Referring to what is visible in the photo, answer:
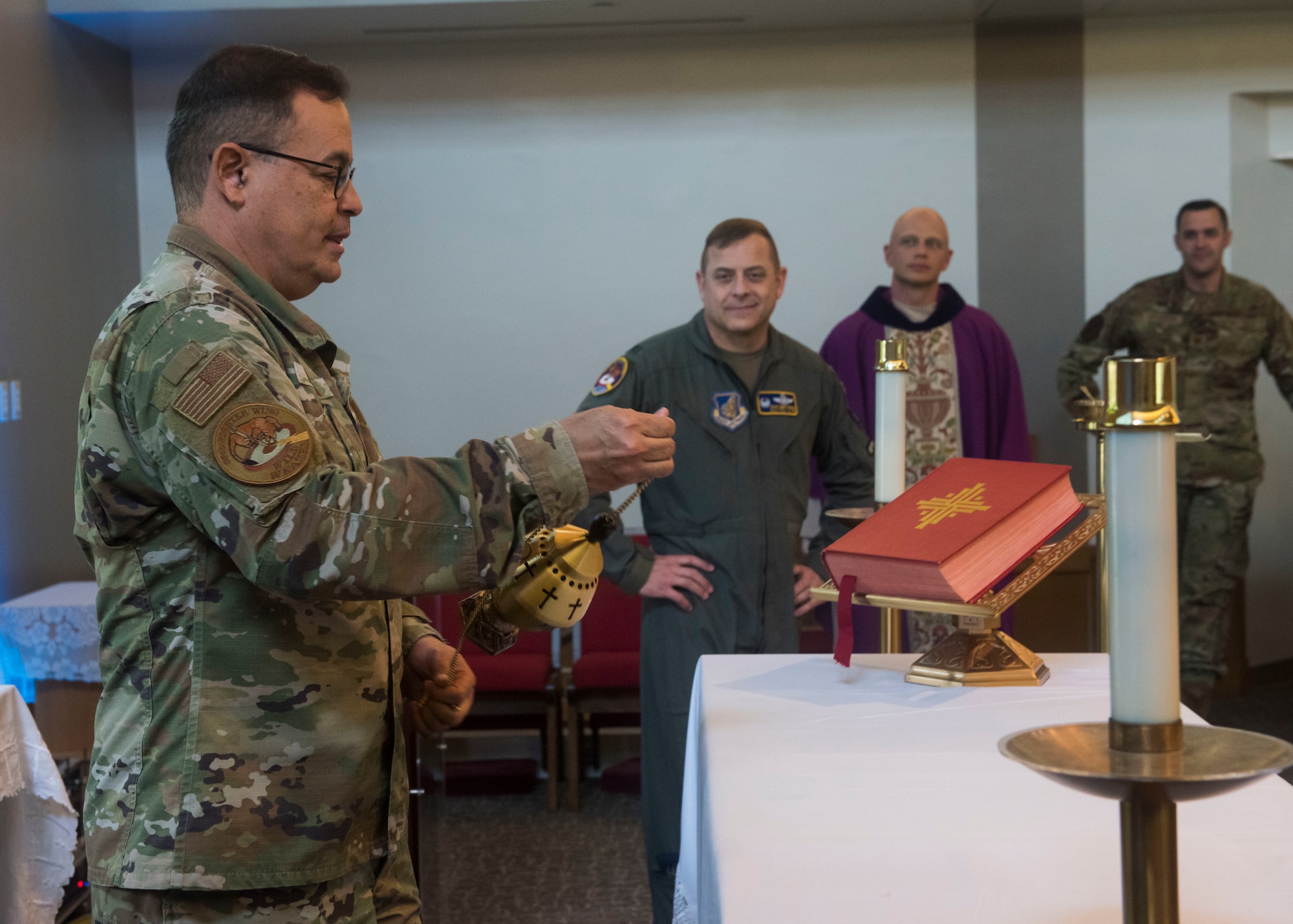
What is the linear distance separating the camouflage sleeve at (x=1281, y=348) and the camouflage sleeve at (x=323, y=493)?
14.5 ft

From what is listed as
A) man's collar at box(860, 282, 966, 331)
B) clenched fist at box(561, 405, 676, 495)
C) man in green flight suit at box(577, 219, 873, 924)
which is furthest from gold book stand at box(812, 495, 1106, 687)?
man's collar at box(860, 282, 966, 331)

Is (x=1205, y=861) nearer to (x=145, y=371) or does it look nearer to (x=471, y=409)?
Result: (x=145, y=371)

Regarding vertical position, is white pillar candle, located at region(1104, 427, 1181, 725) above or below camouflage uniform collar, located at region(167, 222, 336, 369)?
below

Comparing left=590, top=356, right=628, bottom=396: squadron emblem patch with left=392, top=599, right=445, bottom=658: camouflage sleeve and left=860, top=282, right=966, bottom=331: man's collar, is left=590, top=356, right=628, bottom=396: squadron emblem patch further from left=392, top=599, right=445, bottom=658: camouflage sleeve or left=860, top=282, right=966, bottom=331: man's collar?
left=860, top=282, right=966, bottom=331: man's collar

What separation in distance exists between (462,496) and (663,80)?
448 cm

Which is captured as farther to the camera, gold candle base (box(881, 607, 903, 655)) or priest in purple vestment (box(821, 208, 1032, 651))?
priest in purple vestment (box(821, 208, 1032, 651))

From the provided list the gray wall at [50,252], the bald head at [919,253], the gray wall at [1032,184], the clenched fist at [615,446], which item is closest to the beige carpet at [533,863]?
the clenched fist at [615,446]

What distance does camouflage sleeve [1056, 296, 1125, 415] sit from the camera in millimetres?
4863

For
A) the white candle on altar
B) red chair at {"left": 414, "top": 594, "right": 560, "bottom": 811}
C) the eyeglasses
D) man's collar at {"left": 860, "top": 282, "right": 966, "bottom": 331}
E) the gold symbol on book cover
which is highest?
man's collar at {"left": 860, "top": 282, "right": 966, "bottom": 331}

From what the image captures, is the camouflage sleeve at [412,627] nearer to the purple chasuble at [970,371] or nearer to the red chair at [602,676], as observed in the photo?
the red chair at [602,676]

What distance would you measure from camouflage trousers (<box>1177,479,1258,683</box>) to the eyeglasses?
13.5ft

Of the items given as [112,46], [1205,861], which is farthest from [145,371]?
[112,46]

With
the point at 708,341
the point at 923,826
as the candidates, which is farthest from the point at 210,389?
the point at 708,341

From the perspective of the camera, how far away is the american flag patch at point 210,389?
3.89ft
